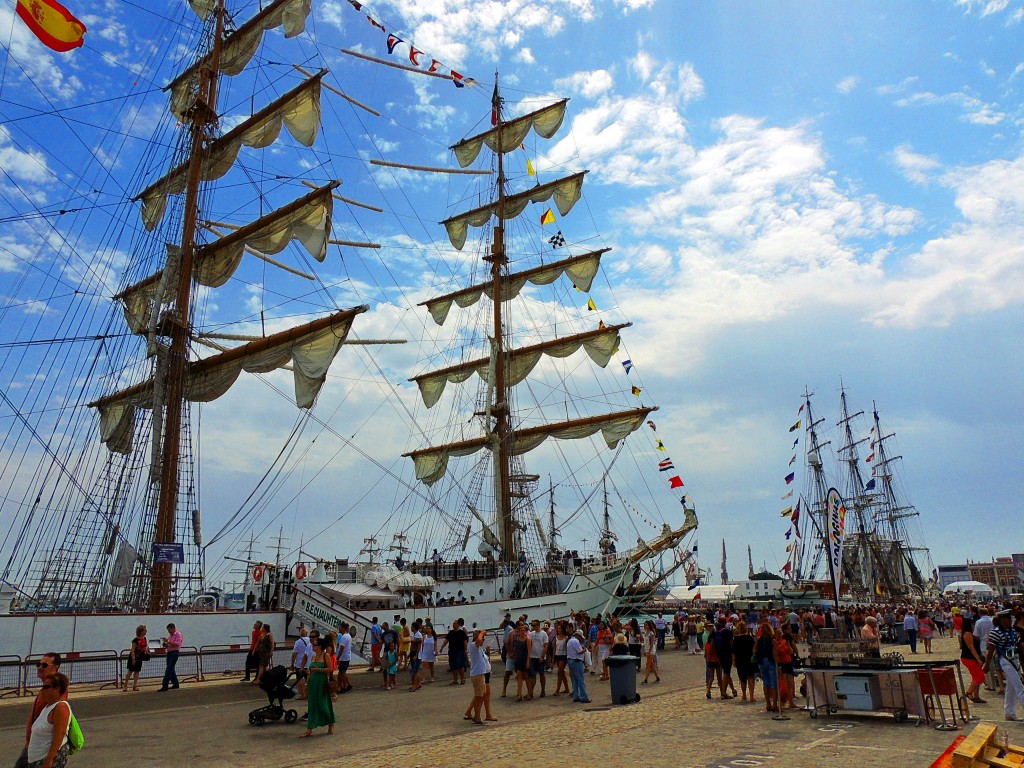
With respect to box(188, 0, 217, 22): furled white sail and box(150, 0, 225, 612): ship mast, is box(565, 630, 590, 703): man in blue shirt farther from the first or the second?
box(188, 0, 217, 22): furled white sail

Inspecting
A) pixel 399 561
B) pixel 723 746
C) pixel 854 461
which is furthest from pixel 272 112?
pixel 854 461

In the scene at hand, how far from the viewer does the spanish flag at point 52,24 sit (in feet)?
39.8

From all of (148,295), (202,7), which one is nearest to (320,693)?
(148,295)

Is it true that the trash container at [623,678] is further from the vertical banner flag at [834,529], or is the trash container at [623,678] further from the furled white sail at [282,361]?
the furled white sail at [282,361]

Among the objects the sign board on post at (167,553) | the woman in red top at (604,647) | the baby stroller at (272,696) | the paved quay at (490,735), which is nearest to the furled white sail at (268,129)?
the sign board on post at (167,553)

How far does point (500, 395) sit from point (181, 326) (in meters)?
18.0

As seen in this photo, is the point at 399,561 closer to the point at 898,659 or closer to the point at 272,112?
the point at 272,112

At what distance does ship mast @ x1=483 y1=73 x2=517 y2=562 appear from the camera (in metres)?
35.0

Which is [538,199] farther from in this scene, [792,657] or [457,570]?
[792,657]

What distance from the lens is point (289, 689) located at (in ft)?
35.6

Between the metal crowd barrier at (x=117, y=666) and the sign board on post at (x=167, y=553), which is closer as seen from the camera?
the metal crowd barrier at (x=117, y=666)

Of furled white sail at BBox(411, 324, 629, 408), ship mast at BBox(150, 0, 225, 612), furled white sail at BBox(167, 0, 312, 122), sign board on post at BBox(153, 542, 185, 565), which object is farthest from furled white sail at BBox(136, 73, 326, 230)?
furled white sail at BBox(411, 324, 629, 408)

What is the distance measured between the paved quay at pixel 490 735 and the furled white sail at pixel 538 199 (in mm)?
33525

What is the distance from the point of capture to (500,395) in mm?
37938
